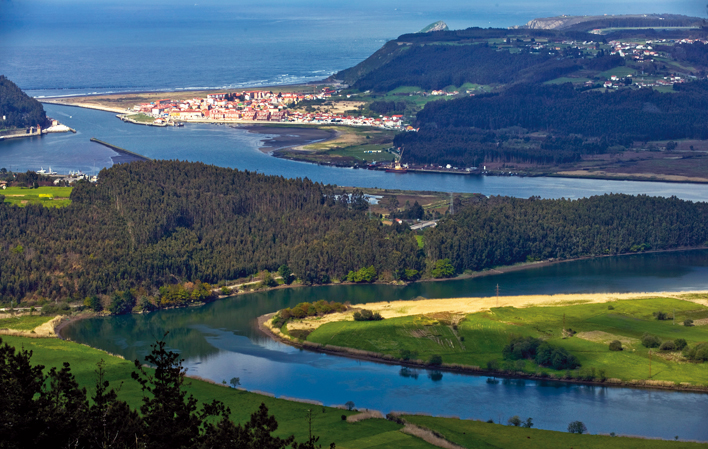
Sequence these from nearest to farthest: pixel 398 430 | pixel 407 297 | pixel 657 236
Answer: pixel 398 430 < pixel 407 297 < pixel 657 236

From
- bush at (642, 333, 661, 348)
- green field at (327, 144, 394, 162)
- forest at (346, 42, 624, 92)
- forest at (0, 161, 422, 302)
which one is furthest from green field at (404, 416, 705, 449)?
forest at (346, 42, 624, 92)

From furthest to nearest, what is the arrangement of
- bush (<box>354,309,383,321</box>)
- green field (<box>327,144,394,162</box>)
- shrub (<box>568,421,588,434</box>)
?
green field (<box>327,144,394,162</box>), bush (<box>354,309,383,321</box>), shrub (<box>568,421,588,434</box>)

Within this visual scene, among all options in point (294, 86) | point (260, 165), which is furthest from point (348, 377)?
point (294, 86)

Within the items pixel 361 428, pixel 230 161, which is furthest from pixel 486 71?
pixel 361 428

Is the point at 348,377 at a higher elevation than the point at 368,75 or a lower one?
lower

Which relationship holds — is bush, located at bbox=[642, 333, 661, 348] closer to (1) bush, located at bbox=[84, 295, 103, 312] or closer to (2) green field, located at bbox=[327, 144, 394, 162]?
(1) bush, located at bbox=[84, 295, 103, 312]

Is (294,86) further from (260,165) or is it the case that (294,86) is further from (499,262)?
Answer: (499,262)

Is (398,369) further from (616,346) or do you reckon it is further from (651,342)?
(651,342)
